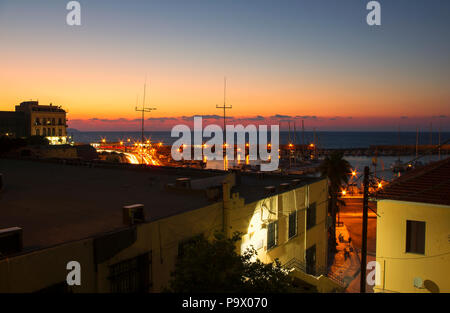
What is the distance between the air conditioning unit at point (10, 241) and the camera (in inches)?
296

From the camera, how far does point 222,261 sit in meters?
8.05

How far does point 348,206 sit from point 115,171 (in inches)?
1195

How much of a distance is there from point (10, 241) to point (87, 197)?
754 centimetres

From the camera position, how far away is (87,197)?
49.6ft

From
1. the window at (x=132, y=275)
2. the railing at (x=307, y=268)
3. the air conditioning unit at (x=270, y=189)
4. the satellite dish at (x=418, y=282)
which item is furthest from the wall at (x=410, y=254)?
the window at (x=132, y=275)

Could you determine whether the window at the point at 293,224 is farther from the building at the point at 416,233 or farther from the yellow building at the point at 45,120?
the yellow building at the point at 45,120

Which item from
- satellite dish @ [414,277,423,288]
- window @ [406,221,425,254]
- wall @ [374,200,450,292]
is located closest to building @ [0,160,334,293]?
wall @ [374,200,450,292]

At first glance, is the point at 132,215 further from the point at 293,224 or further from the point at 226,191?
the point at 293,224

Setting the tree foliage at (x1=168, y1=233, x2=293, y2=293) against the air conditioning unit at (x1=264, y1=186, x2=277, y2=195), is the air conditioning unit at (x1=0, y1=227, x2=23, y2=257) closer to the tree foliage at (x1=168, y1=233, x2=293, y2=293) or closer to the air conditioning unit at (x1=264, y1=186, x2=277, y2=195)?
the tree foliage at (x1=168, y1=233, x2=293, y2=293)

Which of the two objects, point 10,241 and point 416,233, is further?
point 416,233

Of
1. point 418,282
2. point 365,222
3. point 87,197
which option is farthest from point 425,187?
point 87,197

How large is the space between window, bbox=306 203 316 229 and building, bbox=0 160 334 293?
59mm

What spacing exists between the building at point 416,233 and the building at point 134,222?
4645mm
